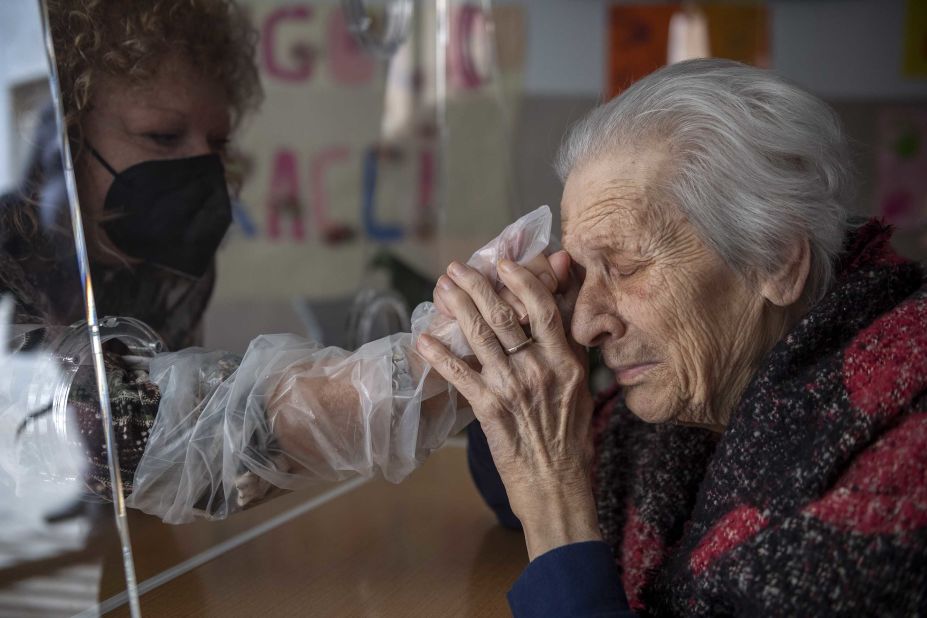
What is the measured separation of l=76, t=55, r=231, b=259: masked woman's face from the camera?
→ 37.8 inches

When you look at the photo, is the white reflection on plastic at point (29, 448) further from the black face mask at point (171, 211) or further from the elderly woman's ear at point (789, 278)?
the elderly woman's ear at point (789, 278)

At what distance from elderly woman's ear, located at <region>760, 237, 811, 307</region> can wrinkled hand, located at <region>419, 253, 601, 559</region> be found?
9.7 inches

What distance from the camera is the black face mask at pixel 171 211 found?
1010 mm

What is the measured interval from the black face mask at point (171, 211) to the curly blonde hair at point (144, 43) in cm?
8

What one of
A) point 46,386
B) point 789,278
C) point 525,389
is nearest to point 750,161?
point 789,278

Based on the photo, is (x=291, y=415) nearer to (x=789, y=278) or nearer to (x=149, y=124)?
(x=149, y=124)

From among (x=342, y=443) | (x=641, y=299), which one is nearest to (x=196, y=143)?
(x=342, y=443)

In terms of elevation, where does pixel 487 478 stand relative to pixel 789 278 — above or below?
below

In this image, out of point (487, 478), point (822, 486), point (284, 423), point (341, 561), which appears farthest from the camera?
point (487, 478)

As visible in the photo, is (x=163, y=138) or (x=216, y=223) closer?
(x=163, y=138)

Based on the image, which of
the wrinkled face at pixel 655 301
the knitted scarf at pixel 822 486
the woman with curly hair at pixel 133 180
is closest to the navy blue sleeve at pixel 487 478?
the knitted scarf at pixel 822 486

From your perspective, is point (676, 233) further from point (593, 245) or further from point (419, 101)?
point (419, 101)

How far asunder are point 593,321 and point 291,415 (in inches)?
14.6

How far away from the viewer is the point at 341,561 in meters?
1.16
